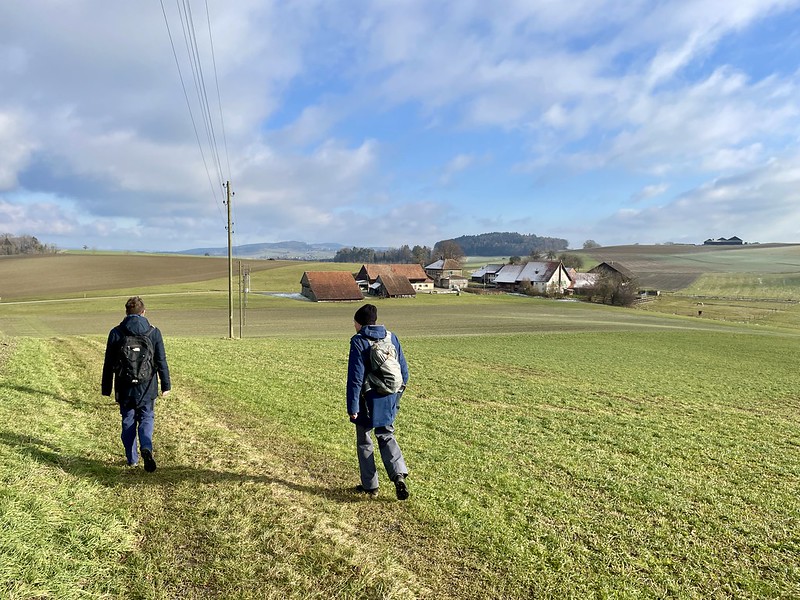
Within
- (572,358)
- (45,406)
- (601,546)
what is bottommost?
(572,358)

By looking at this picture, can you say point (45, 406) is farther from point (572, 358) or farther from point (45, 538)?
point (572, 358)

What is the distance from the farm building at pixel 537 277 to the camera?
106812 mm

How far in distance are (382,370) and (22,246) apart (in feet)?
645

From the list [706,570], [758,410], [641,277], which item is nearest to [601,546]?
[706,570]

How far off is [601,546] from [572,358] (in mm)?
22143

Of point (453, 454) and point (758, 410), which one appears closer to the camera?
point (453, 454)

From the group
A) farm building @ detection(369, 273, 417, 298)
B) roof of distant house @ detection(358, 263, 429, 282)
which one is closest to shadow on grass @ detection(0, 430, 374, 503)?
farm building @ detection(369, 273, 417, 298)

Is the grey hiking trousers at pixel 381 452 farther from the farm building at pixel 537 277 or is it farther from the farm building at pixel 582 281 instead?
the farm building at pixel 582 281

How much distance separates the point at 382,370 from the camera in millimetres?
6363

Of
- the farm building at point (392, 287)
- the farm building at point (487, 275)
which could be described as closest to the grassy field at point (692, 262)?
the farm building at point (487, 275)

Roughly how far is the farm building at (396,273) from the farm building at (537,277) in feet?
70.8

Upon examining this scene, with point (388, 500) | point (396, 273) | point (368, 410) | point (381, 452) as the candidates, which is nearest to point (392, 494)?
point (388, 500)

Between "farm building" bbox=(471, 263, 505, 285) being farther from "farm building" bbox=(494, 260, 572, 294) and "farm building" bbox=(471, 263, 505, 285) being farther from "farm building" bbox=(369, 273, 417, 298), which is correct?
"farm building" bbox=(369, 273, 417, 298)

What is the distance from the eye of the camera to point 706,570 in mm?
5332
